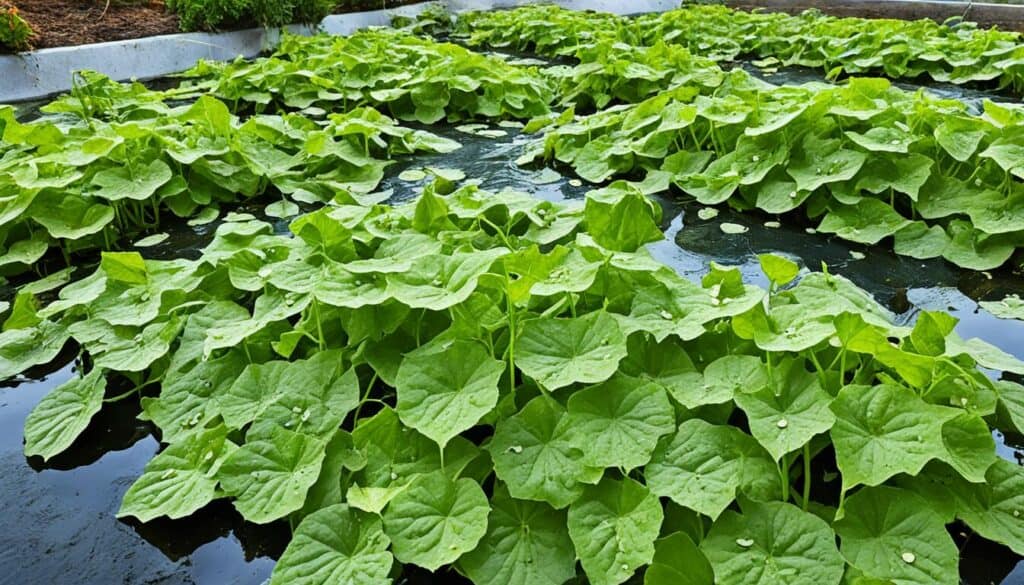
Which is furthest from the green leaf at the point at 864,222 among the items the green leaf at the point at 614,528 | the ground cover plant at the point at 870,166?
the green leaf at the point at 614,528

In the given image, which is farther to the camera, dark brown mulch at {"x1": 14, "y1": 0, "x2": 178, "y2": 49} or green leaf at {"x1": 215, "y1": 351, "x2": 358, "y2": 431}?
dark brown mulch at {"x1": 14, "y1": 0, "x2": 178, "y2": 49}

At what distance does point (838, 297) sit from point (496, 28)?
7.57 meters

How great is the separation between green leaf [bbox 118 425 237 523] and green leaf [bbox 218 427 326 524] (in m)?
0.06

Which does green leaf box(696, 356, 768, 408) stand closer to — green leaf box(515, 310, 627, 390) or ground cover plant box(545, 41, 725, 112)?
green leaf box(515, 310, 627, 390)

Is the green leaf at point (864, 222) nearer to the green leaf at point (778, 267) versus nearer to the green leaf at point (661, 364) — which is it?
the green leaf at point (778, 267)

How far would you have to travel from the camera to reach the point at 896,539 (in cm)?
130

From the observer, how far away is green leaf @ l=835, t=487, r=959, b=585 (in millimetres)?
1250

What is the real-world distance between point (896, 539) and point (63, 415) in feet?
6.25

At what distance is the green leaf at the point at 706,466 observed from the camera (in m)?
1.35

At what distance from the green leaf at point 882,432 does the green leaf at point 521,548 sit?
52 cm

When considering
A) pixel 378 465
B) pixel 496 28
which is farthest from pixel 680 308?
pixel 496 28

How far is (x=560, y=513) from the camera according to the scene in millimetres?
1440

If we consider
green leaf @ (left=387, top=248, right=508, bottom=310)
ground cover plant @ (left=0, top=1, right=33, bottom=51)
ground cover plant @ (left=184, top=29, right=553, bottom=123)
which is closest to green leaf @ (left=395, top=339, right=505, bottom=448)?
green leaf @ (left=387, top=248, right=508, bottom=310)

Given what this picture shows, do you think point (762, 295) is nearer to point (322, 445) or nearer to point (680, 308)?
point (680, 308)
